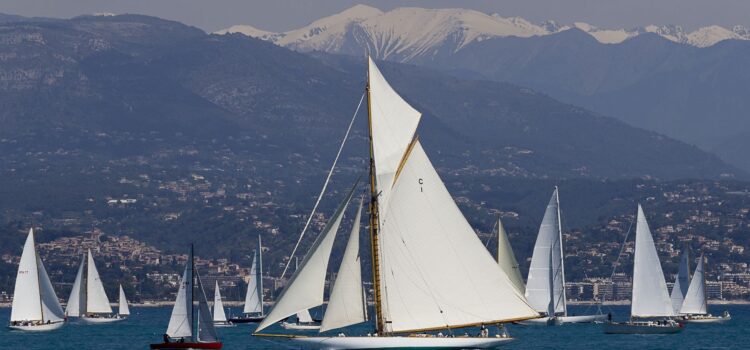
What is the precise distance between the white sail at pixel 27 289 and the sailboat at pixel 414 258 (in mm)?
74712

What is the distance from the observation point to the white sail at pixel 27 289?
15200 cm

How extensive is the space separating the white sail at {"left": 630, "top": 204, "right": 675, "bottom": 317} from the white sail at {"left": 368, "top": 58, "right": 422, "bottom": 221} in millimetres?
61632

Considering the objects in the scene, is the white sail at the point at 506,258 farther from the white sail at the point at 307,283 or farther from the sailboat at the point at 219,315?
the white sail at the point at 307,283

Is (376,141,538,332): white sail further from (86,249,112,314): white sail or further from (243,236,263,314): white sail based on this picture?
(86,249,112,314): white sail

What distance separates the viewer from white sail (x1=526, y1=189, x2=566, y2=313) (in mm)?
149125

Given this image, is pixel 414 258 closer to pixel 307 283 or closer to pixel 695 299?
pixel 307 283

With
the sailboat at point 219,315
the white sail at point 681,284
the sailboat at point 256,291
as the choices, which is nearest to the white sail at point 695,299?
the white sail at point 681,284

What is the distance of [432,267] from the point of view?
7975 centimetres

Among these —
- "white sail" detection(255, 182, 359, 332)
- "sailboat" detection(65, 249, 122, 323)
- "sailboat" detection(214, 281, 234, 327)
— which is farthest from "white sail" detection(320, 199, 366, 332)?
"sailboat" detection(65, 249, 122, 323)

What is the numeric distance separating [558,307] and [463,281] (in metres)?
77.2

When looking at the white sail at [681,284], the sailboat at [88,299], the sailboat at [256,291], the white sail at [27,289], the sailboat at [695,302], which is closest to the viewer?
the white sail at [27,289]

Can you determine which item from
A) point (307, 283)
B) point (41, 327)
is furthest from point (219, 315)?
point (307, 283)

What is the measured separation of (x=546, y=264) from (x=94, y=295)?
2393 inches

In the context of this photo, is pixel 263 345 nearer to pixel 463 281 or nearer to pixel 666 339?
pixel 666 339
